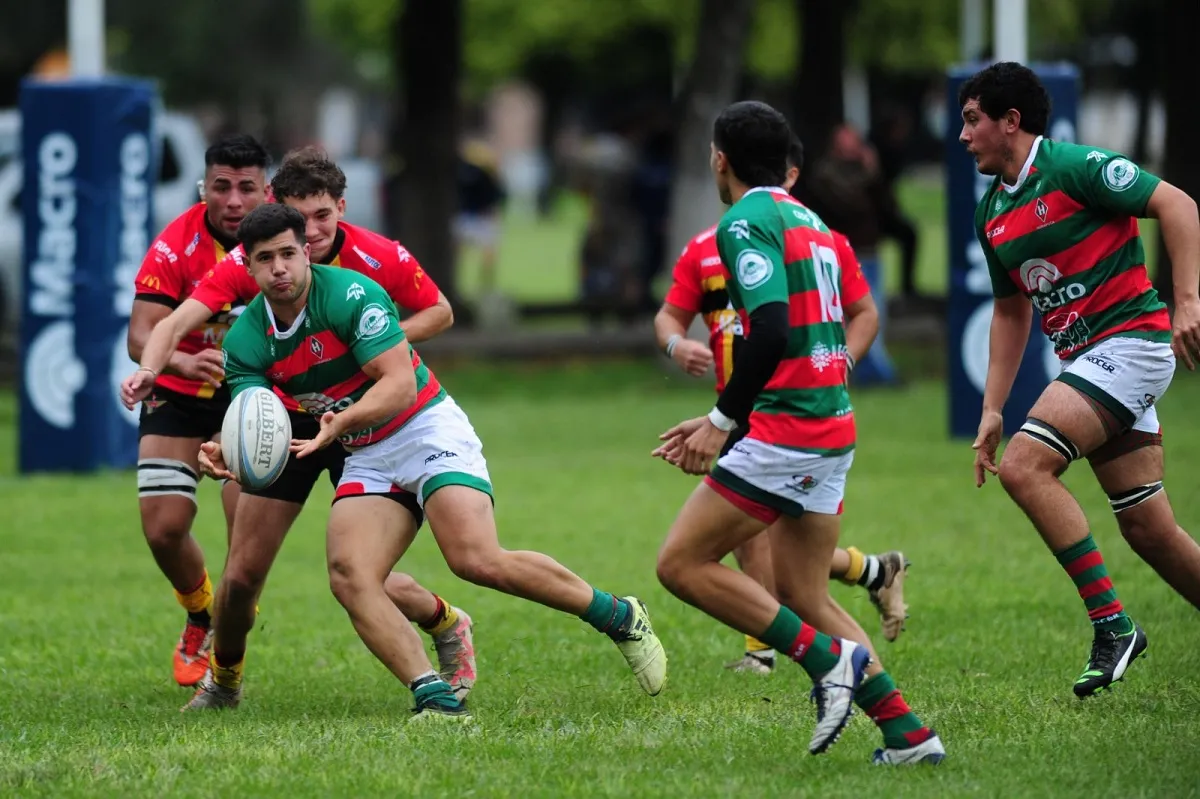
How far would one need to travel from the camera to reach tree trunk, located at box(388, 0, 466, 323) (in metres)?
22.3

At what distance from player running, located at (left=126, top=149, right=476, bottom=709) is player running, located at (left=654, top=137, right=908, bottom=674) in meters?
0.93

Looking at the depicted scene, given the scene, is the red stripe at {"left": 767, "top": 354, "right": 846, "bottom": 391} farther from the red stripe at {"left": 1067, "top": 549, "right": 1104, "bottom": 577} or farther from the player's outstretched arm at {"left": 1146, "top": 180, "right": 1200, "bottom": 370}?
the red stripe at {"left": 1067, "top": 549, "right": 1104, "bottom": 577}

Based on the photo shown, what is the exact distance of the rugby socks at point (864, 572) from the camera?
25.1 feet

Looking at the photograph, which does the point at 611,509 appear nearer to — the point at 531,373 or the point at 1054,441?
the point at 1054,441

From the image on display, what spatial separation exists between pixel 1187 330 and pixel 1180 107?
1613 centimetres

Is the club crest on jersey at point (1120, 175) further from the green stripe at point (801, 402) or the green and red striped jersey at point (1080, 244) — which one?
the green stripe at point (801, 402)

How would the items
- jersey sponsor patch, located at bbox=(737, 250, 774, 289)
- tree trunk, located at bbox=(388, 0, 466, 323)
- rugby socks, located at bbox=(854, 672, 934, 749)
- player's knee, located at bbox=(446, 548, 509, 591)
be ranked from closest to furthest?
rugby socks, located at bbox=(854, 672, 934, 749) < jersey sponsor patch, located at bbox=(737, 250, 774, 289) < player's knee, located at bbox=(446, 548, 509, 591) < tree trunk, located at bbox=(388, 0, 466, 323)

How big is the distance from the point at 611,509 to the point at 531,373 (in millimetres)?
8891

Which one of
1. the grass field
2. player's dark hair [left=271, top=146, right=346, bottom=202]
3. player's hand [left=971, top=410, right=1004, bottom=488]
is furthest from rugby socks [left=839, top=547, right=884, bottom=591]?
player's dark hair [left=271, top=146, right=346, bottom=202]

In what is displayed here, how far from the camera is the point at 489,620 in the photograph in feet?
29.7

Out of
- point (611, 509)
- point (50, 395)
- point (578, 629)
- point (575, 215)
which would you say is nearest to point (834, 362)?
point (578, 629)

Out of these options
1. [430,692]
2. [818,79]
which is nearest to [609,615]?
[430,692]

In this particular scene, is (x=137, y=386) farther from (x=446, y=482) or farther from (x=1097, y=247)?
(x=1097, y=247)

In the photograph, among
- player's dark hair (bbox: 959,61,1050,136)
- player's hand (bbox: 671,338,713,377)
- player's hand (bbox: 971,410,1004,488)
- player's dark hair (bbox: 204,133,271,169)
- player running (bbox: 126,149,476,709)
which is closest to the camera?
player's dark hair (bbox: 959,61,1050,136)
